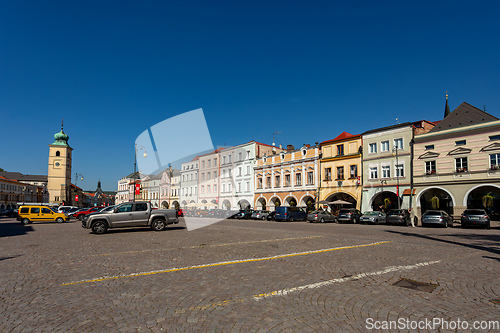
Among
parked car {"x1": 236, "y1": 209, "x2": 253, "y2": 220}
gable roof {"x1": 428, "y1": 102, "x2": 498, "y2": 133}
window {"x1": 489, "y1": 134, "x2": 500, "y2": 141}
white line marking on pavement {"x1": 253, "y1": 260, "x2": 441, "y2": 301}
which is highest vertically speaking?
gable roof {"x1": 428, "y1": 102, "x2": 498, "y2": 133}

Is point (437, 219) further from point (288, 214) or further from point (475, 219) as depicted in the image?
point (288, 214)

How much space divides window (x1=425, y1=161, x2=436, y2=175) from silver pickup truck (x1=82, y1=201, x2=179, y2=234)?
2885 cm

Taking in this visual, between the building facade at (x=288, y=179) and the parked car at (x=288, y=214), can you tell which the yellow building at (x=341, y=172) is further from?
the parked car at (x=288, y=214)

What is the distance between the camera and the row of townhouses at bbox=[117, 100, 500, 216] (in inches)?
1293

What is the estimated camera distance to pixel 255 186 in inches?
2261

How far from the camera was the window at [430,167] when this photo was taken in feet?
116

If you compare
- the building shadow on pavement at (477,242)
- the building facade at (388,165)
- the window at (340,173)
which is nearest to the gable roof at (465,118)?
the building facade at (388,165)

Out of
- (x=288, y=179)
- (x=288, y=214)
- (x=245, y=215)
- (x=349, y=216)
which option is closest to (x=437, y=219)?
(x=349, y=216)

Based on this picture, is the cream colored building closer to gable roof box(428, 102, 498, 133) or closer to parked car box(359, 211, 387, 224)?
gable roof box(428, 102, 498, 133)

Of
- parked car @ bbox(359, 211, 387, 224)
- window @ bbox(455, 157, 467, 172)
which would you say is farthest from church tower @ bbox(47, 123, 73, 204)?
window @ bbox(455, 157, 467, 172)

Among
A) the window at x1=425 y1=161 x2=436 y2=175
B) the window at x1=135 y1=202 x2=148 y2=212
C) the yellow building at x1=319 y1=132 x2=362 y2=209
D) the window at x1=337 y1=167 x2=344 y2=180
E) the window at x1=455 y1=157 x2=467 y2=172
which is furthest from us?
the window at x1=337 y1=167 x2=344 y2=180

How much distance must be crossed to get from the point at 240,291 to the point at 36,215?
34288 millimetres

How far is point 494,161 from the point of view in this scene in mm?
31453

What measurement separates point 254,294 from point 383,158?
3731cm
